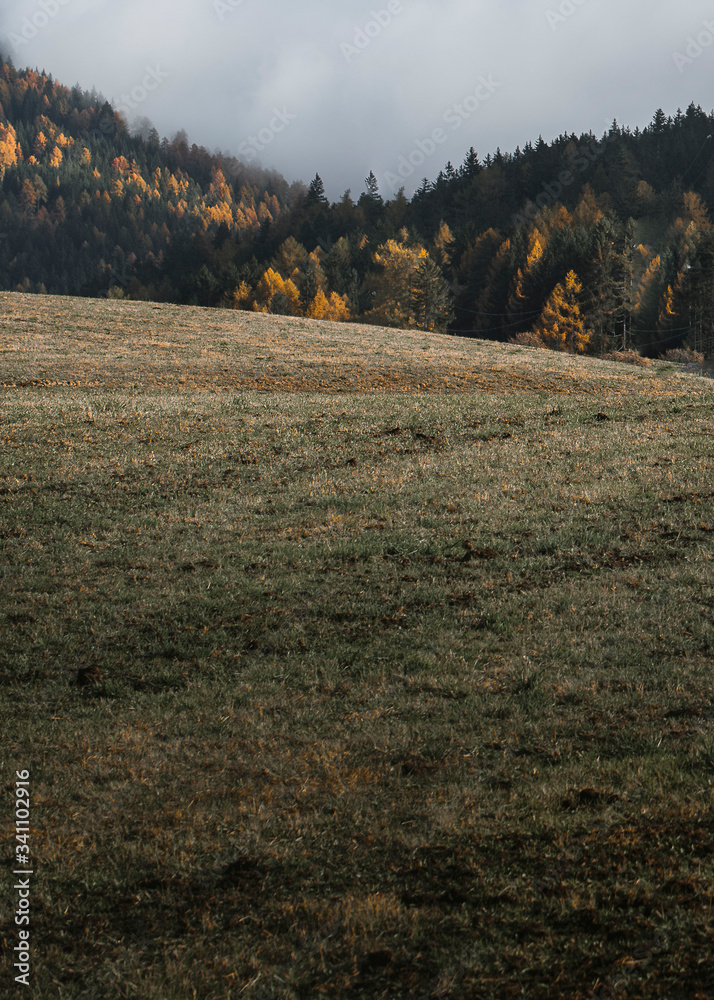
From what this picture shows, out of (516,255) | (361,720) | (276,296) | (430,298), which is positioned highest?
(516,255)

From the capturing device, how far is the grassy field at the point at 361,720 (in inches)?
158

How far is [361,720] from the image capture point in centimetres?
673

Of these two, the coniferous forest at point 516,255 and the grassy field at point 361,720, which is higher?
the coniferous forest at point 516,255

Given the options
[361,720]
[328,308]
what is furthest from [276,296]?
[361,720]

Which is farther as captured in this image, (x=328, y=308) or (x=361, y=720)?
(x=328, y=308)

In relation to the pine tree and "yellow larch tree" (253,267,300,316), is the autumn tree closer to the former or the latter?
the pine tree

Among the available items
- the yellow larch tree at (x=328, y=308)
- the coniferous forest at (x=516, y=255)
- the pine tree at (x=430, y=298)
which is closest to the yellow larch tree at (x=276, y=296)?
the coniferous forest at (x=516, y=255)

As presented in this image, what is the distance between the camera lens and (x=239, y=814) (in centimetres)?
530

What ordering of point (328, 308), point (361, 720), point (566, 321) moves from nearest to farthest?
point (361, 720) → point (566, 321) → point (328, 308)

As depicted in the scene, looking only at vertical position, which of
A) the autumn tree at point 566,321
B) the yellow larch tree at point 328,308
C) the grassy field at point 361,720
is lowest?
the grassy field at point 361,720

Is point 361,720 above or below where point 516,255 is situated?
below

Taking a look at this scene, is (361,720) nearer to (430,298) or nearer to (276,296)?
(430,298)

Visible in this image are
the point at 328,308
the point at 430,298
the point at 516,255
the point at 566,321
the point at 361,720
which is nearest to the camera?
the point at 361,720

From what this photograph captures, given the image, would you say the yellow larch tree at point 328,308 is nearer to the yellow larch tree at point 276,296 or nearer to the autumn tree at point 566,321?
the yellow larch tree at point 276,296
